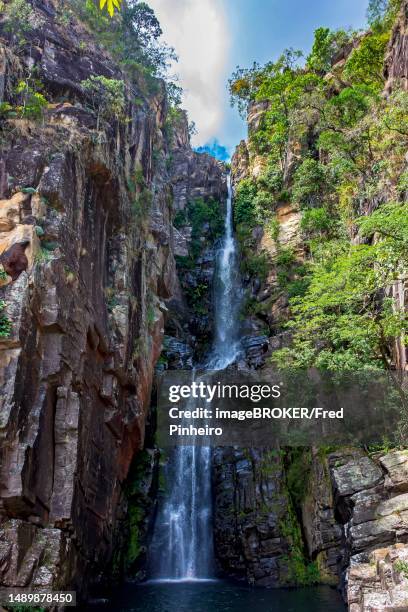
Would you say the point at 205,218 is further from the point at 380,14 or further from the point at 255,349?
the point at 380,14

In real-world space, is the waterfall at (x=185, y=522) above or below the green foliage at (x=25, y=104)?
below

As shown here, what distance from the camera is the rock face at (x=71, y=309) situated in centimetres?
1284

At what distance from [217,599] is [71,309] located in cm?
1052

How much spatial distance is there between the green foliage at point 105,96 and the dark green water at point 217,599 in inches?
691

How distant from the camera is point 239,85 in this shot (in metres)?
40.9

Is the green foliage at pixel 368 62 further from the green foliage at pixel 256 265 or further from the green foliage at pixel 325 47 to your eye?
the green foliage at pixel 256 265

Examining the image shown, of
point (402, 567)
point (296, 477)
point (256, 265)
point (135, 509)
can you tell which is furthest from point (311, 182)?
point (402, 567)

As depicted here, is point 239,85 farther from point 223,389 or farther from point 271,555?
point 271,555

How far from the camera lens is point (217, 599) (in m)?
17.2

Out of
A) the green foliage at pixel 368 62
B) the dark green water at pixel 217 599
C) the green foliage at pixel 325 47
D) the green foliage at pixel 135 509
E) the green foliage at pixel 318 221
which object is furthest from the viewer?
the green foliage at pixel 325 47

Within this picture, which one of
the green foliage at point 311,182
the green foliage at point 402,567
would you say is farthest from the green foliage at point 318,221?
the green foliage at point 402,567

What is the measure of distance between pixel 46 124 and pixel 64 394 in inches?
371

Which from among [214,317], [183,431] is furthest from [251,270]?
[183,431]

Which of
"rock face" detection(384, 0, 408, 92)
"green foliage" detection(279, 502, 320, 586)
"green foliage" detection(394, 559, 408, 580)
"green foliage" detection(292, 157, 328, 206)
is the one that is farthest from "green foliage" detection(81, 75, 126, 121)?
"green foliage" detection(394, 559, 408, 580)
